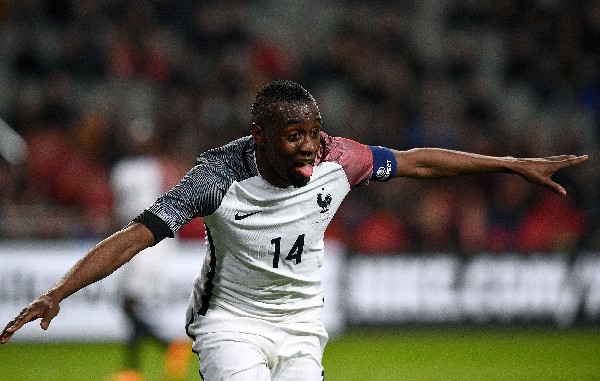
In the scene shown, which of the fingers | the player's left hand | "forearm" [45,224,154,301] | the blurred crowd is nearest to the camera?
the fingers

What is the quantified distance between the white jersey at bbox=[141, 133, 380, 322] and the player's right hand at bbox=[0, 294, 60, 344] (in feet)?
2.73

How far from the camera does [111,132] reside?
14.5m

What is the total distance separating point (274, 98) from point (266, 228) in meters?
0.65

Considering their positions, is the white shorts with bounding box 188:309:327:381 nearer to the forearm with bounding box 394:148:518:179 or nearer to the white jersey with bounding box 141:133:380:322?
the white jersey with bounding box 141:133:380:322

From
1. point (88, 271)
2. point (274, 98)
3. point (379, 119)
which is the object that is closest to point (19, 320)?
point (88, 271)

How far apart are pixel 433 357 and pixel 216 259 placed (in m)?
6.29

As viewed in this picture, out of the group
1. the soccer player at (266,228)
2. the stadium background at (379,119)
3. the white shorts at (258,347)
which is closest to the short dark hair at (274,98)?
the soccer player at (266,228)

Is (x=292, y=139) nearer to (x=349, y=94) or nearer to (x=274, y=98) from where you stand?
(x=274, y=98)

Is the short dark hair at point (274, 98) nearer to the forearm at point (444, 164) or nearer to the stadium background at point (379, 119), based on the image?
the forearm at point (444, 164)

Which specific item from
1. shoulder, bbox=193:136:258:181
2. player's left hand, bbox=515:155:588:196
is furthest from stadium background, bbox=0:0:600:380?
shoulder, bbox=193:136:258:181

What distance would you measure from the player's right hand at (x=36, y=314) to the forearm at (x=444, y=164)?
2.05m

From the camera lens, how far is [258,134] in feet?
16.9

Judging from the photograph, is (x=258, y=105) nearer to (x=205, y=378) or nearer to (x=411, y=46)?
(x=205, y=378)

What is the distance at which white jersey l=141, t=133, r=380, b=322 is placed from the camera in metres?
5.17
